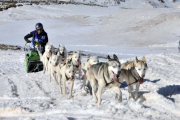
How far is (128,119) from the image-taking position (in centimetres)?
416

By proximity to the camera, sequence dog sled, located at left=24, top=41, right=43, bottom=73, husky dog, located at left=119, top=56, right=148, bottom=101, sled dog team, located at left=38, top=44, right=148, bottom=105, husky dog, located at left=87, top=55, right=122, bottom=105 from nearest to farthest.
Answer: husky dog, located at left=87, top=55, right=122, bottom=105 → sled dog team, located at left=38, top=44, right=148, bottom=105 → husky dog, located at left=119, top=56, right=148, bottom=101 → dog sled, located at left=24, top=41, right=43, bottom=73

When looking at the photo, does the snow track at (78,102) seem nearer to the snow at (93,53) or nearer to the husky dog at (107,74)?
the snow at (93,53)

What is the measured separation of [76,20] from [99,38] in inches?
396

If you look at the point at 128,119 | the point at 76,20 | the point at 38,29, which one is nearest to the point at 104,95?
the point at 128,119

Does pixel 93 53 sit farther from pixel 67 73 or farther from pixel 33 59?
pixel 67 73

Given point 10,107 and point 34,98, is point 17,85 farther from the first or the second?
point 10,107

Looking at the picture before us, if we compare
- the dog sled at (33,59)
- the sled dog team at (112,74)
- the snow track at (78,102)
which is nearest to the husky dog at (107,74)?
the sled dog team at (112,74)

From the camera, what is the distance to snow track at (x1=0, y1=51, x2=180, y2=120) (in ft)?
14.4

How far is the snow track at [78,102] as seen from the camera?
14.4 feet

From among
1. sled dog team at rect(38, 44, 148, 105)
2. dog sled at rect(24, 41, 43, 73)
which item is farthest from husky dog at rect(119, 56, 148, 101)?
dog sled at rect(24, 41, 43, 73)

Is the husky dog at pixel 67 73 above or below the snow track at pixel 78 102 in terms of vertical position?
above

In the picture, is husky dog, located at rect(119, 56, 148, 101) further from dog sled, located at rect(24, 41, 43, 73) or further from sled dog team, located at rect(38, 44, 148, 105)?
dog sled, located at rect(24, 41, 43, 73)

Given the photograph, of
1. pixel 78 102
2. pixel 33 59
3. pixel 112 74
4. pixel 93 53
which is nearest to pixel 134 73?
pixel 112 74

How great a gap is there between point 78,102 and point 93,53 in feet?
34.7
